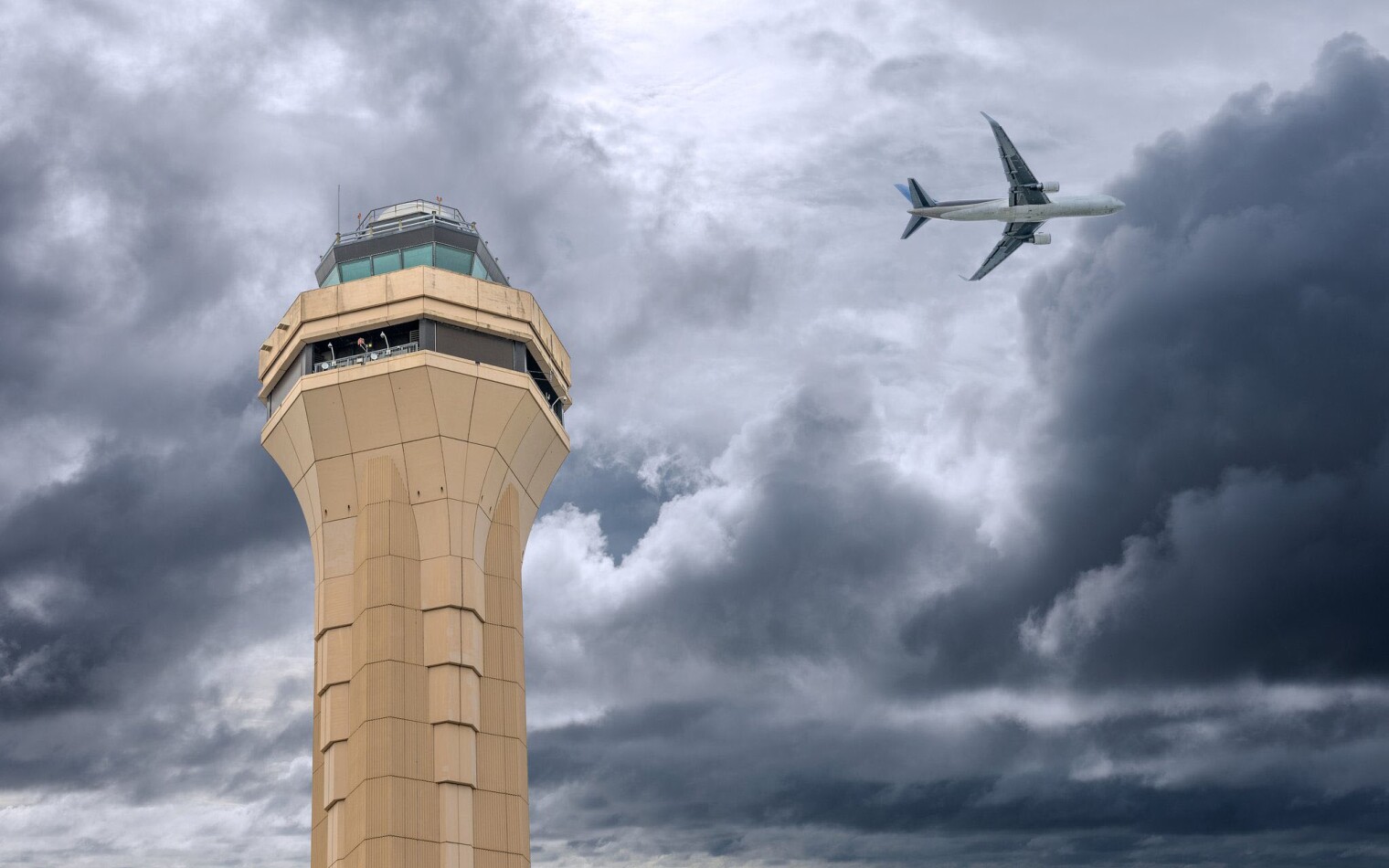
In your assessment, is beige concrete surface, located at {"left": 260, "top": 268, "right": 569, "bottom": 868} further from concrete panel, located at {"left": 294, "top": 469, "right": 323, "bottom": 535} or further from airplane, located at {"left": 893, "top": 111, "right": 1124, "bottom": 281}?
airplane, located at {"left": 893, "top": 111, "right": 1124, "bottom": 281}

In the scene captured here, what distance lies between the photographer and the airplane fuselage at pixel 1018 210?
104938 mm

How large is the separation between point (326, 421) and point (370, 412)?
7.54 ft

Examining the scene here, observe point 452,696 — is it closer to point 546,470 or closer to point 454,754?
point 454,754

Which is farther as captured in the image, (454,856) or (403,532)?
(403,532)

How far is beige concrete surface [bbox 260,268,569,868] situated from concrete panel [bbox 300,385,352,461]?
0.09 meters

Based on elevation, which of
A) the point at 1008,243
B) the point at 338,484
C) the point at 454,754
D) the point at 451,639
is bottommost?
the point at 454,754

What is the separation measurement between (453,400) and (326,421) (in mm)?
6465

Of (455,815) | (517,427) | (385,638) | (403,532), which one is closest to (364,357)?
(517,427)

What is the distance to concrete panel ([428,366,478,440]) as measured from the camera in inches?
2921

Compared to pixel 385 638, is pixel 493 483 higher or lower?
higher

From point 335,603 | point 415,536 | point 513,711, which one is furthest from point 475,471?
point 513,711

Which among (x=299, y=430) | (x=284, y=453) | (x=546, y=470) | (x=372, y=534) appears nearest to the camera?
(x=372, y=534)

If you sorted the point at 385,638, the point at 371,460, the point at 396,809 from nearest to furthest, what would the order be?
the point at 396,809 → the point at 385,638 → the point at 371,460

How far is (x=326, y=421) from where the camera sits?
245 feet
